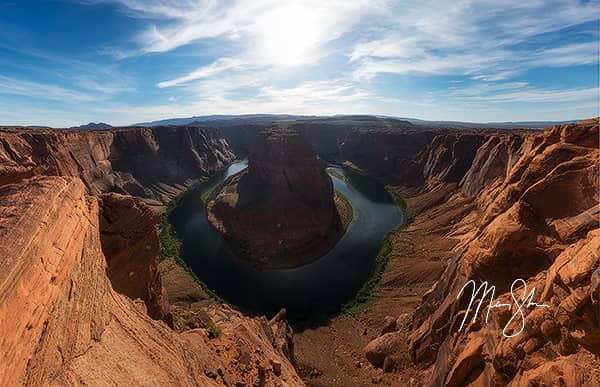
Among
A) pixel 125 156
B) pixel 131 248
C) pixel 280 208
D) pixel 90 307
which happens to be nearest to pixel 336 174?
pixel 280 208

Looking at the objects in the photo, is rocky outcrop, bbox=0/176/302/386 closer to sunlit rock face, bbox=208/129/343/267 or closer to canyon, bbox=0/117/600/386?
canyon, bbox=0/117/600/386

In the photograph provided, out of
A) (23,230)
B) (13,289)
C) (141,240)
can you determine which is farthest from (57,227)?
(141,240)

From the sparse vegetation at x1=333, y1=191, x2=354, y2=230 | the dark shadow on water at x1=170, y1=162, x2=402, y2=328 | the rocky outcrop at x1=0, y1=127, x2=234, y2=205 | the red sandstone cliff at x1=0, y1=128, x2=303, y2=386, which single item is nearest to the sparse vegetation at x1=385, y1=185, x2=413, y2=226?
the dark shadow on water at x1=170, y1=162, x2=402, y2=328

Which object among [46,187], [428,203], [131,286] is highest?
[46,187]

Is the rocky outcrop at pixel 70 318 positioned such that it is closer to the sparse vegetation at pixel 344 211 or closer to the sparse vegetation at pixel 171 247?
the sparse vegetation at pixel 171 247

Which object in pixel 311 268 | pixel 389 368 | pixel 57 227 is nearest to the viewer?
pixel 57 227

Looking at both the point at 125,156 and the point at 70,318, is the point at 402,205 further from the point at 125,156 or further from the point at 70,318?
the point at 125,156

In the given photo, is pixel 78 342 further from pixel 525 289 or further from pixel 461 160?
pixel 461 160
